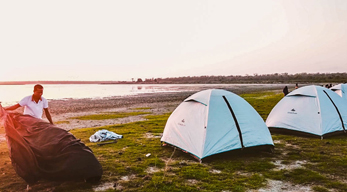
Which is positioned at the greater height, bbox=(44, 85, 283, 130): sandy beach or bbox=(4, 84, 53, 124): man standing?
bbox=(4, 84, 53, 124): man standing

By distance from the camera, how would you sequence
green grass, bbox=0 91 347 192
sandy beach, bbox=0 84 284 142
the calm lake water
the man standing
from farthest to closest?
the calm lake water
sandy beach, bbox=0 84 284 142
the man standing
green grass, bbox=0 91 347 192

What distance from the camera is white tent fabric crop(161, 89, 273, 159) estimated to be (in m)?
8.18

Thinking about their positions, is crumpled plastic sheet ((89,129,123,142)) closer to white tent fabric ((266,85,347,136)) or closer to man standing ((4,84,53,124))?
man standing ((4,84,53,124))

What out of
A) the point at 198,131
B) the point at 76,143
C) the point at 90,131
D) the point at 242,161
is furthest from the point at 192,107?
the point at 90,131

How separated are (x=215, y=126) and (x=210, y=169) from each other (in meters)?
1.57

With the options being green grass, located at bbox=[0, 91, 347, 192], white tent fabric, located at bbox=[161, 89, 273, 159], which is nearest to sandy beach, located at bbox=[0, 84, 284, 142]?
green grass, located at bbox=[0, 91, 347, 192]

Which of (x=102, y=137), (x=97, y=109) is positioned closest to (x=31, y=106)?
(x=102, y=137)

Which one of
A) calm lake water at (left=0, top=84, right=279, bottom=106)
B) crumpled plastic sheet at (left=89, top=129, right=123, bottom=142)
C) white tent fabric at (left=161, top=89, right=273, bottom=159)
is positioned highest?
white tent fabric at (left=161, top=89, right=273, bottom=159)

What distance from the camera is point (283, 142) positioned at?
10.5 metres

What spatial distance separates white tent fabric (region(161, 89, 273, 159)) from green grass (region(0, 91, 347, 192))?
1.63 feet

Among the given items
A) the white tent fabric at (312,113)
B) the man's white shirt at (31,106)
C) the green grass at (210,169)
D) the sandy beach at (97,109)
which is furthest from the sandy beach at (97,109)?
the white tent fabric at (312,113)

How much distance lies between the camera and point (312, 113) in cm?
1088

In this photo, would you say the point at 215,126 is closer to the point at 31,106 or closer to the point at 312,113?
the point at 312,113

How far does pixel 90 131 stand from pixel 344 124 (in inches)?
506
